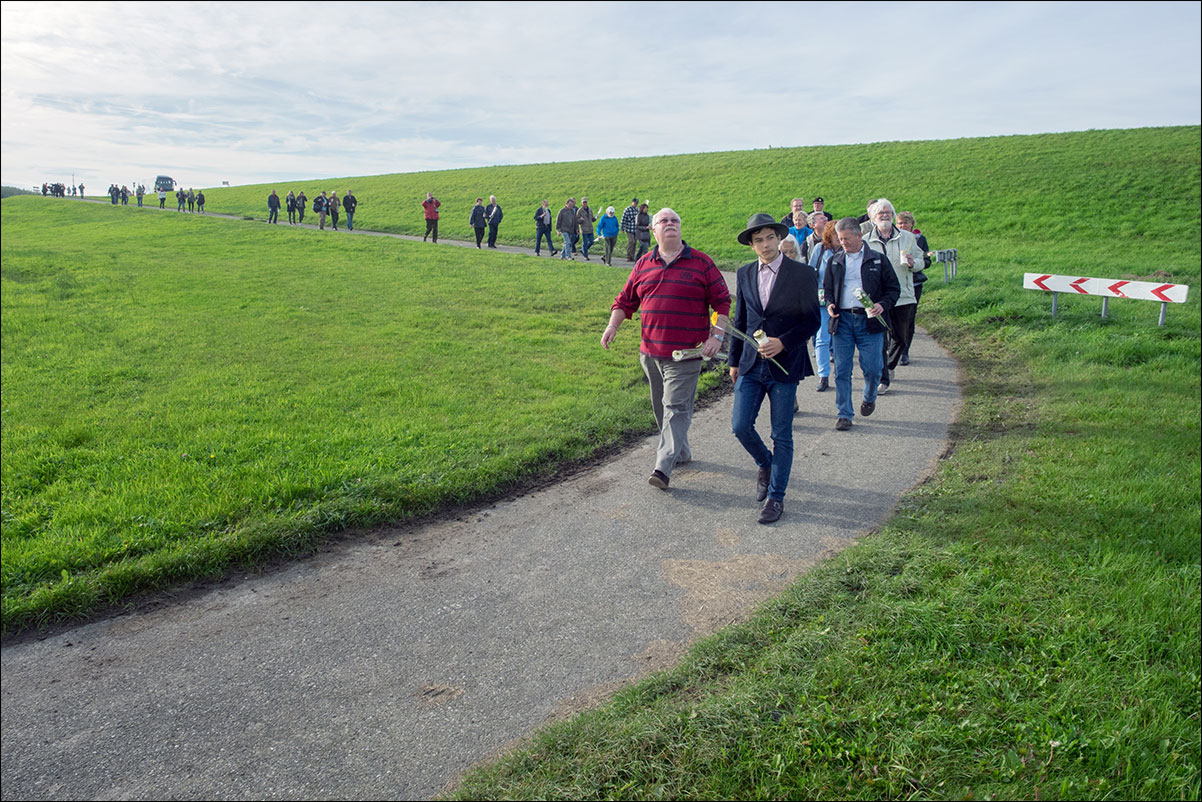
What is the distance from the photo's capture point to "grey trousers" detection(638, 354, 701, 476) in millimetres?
6379

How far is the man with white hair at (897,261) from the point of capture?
338 inches

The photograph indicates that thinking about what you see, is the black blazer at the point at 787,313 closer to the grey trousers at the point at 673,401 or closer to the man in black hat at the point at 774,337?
the man in black hat at the point at 774,337

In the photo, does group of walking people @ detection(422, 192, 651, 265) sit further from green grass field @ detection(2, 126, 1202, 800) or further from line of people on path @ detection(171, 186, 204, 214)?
line of people on path @ detection(171, 186, 204, 214)

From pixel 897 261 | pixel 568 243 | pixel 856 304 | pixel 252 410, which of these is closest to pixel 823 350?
pixel 897 261

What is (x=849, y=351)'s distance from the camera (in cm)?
807

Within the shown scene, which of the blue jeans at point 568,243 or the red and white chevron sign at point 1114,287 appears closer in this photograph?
the red and white chevron sign at point 1114,287

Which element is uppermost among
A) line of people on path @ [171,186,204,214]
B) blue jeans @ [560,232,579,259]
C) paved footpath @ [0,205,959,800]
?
line of people on path @ [171,186,204,214]

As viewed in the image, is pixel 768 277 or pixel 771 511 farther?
pixel 768 277

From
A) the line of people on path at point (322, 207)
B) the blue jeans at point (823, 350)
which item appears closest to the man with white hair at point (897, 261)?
the blue jeans at point (823, 350)

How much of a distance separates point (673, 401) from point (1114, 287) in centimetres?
1028

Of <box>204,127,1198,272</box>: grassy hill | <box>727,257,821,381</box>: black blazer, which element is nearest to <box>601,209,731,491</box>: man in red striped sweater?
<box>727,257,821,381</box>: black blazer

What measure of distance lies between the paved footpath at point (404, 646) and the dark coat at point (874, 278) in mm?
2219

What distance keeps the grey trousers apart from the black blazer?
0.55 m

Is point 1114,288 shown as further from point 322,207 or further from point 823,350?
point 322,207
